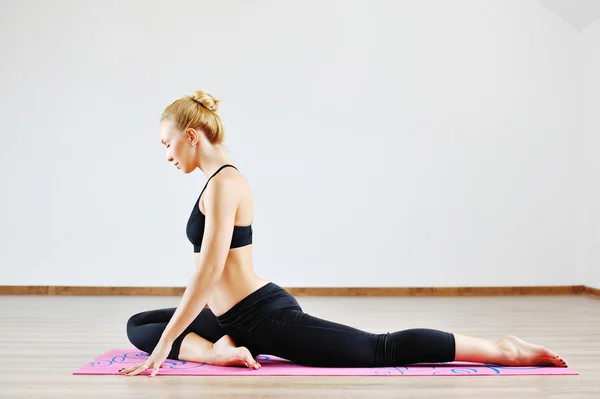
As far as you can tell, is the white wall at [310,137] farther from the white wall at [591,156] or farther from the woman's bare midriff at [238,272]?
the woman's bare midriff at [238,272]

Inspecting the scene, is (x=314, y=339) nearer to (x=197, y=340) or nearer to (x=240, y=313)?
(x=240, y=313)

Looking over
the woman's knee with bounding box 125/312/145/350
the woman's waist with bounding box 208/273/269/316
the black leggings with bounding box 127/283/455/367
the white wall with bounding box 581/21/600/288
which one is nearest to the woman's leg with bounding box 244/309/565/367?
the black leggings with bounding box 127/283/455/367

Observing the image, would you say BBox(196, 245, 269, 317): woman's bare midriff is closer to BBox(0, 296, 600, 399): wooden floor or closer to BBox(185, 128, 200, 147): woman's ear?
BBox(0, 296, 600, 399): wooden floor

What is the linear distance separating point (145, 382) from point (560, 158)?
4857mm

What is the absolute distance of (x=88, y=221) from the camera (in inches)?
234

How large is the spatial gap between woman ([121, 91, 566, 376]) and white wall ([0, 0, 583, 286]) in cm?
352

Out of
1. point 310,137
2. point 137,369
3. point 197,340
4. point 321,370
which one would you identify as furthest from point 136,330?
point 310,137

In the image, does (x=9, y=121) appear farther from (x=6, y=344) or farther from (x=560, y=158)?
(x=560, y=158)

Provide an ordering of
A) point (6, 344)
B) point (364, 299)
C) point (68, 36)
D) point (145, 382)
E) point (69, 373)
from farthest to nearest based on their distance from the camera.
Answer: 1. point (68, 36)
2. point (364, 299)
3. point (6, 344)
4. point (69, 373)
5. point (145, 382)


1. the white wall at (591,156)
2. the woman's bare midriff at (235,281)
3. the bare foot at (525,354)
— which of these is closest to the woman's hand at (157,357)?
the woman's bare midriff at (235,281)

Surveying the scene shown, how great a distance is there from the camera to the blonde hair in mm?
2461

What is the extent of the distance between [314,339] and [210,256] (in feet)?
1.39

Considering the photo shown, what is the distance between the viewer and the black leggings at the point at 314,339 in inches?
93.4

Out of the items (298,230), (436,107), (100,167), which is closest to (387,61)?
(436,107)
